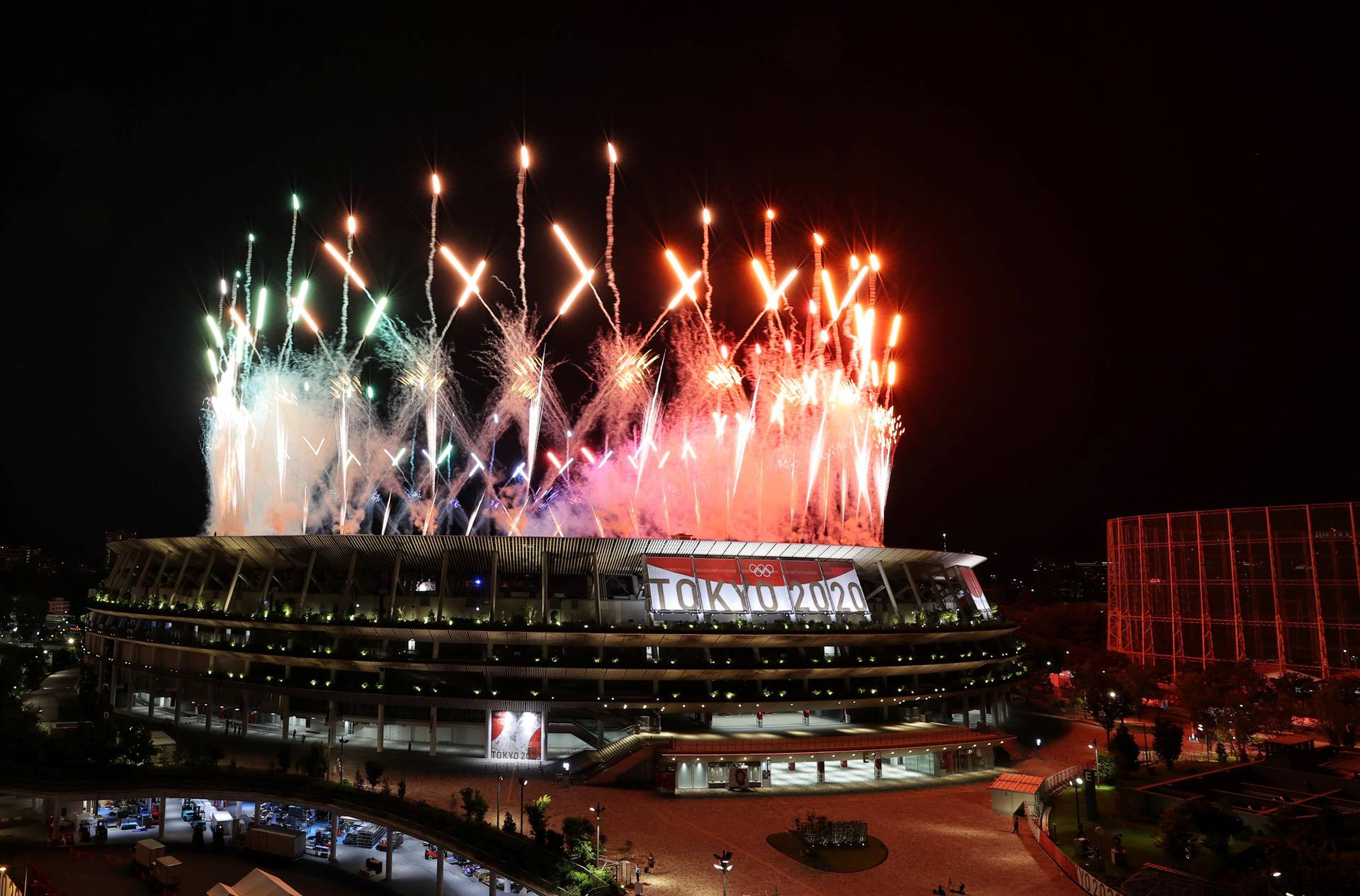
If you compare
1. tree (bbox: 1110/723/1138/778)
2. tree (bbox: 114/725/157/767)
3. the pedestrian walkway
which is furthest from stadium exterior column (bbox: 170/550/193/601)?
tree (bbox: 1110/723/1138/778)

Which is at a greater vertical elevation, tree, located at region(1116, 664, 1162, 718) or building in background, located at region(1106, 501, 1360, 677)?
building in background, located at region(1106, 501, 1360, 677)

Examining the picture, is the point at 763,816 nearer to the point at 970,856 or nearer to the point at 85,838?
the point at 970,856

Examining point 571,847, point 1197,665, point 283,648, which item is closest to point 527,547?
point 283,648

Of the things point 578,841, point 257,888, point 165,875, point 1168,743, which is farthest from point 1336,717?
point 165,875

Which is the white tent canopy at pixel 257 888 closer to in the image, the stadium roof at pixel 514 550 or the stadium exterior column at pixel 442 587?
the stadium exterior column at pixel 442 587

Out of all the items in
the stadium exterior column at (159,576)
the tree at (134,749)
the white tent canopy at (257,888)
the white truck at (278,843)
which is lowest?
the white truck at (278,843)

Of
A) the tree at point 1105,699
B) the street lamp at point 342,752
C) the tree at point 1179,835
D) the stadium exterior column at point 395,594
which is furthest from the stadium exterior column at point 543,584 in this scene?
the tree at point 1105,699

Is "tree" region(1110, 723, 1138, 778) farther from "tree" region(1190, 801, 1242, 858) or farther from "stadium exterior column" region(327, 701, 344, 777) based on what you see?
"stadium exterior column" region(327, 701, 344, 777)
